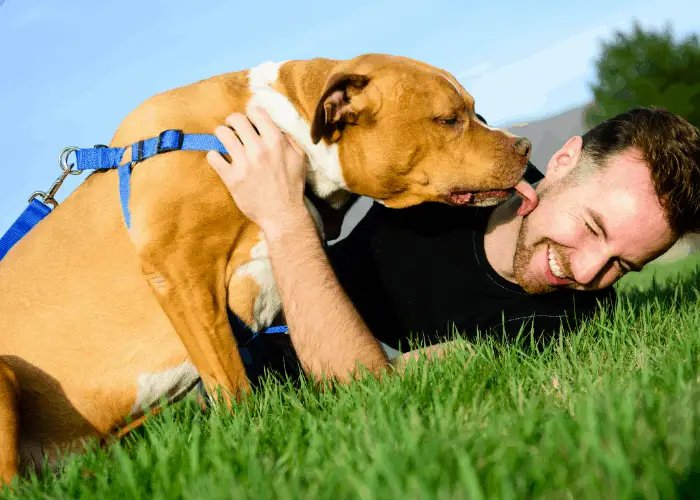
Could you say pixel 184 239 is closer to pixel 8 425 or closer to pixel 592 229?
pixel 8 425

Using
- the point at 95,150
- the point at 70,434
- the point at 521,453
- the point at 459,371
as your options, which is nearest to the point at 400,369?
the point at 459,371

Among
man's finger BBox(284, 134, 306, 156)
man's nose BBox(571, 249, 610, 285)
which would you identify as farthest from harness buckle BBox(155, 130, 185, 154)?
man's nose BBox(571, 249, 610, 285)

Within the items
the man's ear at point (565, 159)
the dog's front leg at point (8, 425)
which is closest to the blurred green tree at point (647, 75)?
the man's ear at point (565, 159)

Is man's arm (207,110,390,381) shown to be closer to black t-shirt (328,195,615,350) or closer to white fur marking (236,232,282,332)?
white fur marking (236,232,282,332)

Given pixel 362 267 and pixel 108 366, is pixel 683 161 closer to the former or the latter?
pixel 362 267

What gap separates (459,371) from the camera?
8.81ft

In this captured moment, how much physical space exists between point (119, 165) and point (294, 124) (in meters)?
0.85

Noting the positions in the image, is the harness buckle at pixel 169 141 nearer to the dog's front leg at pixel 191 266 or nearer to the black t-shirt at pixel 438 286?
the dog's front leg at pixel 191 266

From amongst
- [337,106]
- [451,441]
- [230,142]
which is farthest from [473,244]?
[451,441]

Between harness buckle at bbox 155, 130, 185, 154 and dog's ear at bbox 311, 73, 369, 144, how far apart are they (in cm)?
60

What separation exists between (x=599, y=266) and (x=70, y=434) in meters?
2.80

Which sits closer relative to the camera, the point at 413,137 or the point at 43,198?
the point at 413,137

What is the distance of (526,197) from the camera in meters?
3.55

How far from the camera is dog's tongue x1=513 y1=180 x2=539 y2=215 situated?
3429 mm
